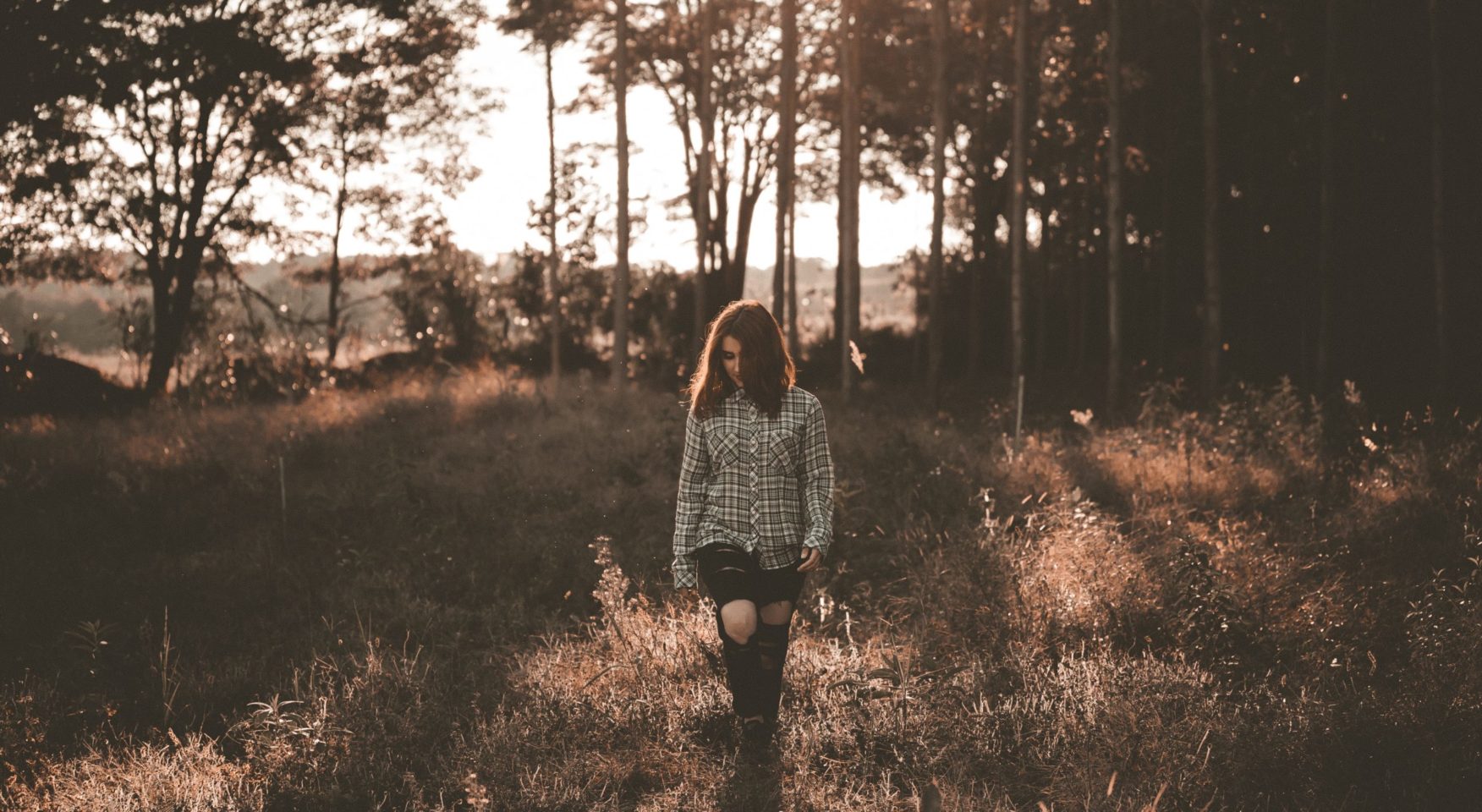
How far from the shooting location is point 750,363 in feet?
14.5

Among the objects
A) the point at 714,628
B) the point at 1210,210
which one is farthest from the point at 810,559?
the point at 1210,210

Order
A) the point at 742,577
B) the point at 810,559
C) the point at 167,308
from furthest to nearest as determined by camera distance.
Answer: the point at 167,308, the point at 742,577, the point at 810,559

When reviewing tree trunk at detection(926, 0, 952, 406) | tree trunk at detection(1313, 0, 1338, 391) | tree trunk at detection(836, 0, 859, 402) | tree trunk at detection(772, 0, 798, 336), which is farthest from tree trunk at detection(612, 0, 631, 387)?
tree trunk at detection(1313, 0, 1338, 391)

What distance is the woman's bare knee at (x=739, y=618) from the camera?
14.2 ft

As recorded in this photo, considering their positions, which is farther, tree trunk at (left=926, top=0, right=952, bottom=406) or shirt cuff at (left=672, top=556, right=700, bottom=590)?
tree trunk at (left=926, top=0, right=952, bottom=406)

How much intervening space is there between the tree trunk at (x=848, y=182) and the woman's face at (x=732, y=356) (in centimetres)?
1474

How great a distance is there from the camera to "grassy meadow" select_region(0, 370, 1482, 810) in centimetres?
439

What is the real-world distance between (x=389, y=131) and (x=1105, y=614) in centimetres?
2368

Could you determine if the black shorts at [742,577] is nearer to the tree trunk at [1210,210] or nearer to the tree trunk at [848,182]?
the tree trunk at [1210,210]

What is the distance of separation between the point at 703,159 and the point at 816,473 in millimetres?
25043

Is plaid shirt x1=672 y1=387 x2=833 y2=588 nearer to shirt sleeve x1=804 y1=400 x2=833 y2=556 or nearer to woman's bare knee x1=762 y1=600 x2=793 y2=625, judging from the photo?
shirt sleeve x1=804 y1=400 x2=833 y2=556

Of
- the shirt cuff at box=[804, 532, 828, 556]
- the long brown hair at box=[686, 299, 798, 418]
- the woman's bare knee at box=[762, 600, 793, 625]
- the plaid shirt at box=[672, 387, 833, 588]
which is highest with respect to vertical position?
the long brown hair at box=[686, 299, 798, 418]

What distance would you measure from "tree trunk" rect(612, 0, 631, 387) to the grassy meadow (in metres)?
8.48

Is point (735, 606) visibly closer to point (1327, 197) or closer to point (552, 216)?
point (1327, 197)
